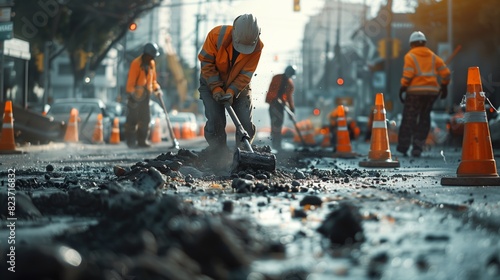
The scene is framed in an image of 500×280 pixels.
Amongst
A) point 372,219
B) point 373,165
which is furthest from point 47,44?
point 372,219

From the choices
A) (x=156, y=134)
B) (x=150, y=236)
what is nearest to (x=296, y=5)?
(x=156, y=134)

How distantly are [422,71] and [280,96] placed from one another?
516 cm

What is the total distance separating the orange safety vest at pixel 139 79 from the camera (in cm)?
1918

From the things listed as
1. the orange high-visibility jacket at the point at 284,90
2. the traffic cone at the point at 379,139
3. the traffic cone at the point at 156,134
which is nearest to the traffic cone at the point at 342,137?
the orange high-visibility jacket at the point at 284,90

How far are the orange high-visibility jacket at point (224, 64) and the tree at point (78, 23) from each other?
27.5 m

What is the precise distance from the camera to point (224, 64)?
1120cm

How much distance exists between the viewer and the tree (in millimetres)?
38125

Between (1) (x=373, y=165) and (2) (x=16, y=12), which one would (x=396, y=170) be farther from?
(2) (x=16, y=12)

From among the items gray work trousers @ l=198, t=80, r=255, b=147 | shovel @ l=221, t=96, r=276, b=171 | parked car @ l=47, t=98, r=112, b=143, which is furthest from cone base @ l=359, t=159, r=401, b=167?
parked car @ l=47, t=98, r=112, b=143

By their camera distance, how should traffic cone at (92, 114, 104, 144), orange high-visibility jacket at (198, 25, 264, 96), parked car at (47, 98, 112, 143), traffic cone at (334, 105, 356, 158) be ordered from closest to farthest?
orange high-visibility jacket at (198, 25, 264, 96) < traffic cone at (334, 105, 356, 158) < traffic cone at (92, 114, 104, 144) < parked car at (47, 98, 112, 143)

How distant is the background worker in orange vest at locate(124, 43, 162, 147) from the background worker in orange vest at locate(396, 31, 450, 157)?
5.52 m

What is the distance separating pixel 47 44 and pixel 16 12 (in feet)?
6.81

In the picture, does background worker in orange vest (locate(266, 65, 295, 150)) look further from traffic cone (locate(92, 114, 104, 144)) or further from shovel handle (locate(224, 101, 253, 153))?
shovel handle (locate(224, 101, 253, 153))

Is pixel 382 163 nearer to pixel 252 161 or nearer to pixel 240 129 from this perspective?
pixel 240 129
